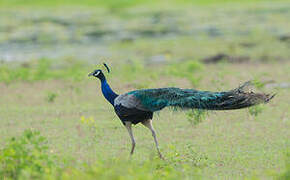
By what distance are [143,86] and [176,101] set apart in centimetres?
Result: 494

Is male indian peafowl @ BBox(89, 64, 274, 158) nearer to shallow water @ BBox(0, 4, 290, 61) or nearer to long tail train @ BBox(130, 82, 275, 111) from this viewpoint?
long tail train @ BBox(130, 82, 275, 111)

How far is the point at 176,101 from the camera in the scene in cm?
685

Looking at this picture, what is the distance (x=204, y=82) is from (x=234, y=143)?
4777 millimetres

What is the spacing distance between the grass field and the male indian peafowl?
518 millimetres

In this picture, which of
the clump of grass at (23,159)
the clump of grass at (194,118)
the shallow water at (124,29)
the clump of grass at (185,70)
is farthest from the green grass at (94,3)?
the clump of grass at (23,159)

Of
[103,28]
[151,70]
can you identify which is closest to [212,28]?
[103,28]

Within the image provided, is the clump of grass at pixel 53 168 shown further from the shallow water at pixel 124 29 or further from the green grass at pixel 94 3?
the green grass at pixel 94 3

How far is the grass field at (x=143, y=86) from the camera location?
6.25 metres

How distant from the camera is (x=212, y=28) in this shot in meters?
22.1

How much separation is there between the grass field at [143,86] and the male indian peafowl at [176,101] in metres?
0.52

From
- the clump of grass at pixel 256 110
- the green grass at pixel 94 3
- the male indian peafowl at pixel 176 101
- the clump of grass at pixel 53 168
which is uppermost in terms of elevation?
the green grass at pixel 94 3

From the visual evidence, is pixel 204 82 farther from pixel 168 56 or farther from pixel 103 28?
pixel 103 28

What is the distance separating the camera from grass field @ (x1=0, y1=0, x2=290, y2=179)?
20.5 ft

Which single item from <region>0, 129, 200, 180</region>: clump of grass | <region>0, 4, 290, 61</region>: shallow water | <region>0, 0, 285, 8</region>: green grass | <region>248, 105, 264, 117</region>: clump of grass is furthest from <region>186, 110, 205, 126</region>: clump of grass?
<region>0, 0, 285, 8</region>: green grass
